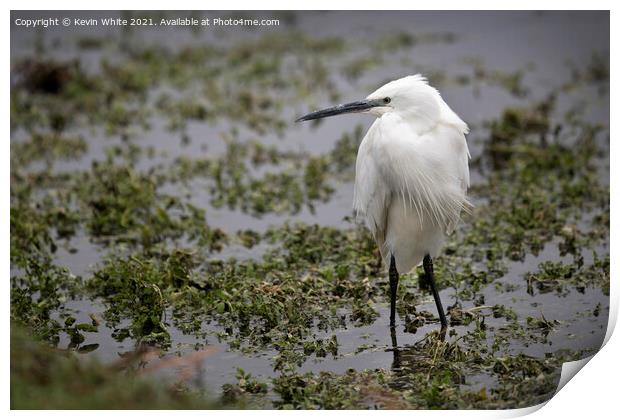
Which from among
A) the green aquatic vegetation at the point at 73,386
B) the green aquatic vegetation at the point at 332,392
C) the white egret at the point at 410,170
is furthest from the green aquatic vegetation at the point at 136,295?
the white egret at the point at 410,170

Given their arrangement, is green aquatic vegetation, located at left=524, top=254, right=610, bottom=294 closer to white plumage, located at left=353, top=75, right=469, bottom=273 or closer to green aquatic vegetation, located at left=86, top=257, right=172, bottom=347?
white plumage, located at left=353, top=75, right=469, bottom=273

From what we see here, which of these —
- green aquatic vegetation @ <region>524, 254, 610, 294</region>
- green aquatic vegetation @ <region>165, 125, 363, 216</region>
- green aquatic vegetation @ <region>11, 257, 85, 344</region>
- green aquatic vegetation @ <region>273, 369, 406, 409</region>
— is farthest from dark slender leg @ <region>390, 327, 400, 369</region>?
green aquatic vegetation @ <region>165, 125, 363, 216</region>

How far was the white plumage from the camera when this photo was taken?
12.0 ft

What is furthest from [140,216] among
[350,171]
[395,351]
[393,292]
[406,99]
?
[406,99]

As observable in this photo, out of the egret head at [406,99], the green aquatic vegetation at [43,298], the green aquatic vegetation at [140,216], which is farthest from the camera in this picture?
the green aquatic vegetation at [140,216]

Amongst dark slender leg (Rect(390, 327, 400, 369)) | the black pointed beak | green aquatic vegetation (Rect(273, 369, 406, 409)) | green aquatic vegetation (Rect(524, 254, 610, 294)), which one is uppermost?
the black pointed beak

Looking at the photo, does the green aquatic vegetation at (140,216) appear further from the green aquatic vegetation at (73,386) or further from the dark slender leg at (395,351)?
the green aquatic vegetation at (73,386)

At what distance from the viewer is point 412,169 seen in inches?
145

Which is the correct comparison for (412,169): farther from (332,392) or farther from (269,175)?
(269,175)

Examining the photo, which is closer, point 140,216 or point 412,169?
point 412,169

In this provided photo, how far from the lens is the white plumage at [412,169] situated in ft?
12.0

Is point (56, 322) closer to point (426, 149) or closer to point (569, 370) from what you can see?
point (426, 149)

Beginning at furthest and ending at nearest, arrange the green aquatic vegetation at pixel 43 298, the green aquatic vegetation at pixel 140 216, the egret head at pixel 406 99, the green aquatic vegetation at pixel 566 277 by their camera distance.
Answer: the green aquatic vegetation at pixel 140 216 < the green aquatic vegetation at pixel 566 277 < the green aquatic vegetation at pixel 43 298 < the egret head at pixel 406 99
